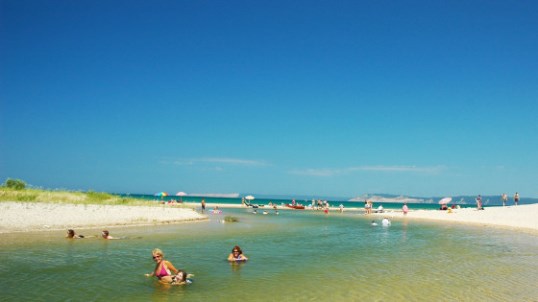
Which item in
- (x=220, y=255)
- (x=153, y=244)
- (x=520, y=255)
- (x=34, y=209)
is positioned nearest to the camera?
(x=220, y=255)

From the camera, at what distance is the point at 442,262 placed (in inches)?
849

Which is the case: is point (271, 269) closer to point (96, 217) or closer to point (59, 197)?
point (96, 217)

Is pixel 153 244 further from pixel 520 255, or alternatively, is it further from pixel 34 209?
pixel 520 255

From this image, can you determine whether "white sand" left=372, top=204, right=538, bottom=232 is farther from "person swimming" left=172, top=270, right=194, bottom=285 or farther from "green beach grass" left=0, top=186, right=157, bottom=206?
"green beach grass" left=0, top=186, right=157, bottom=206

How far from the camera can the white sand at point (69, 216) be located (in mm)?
30859

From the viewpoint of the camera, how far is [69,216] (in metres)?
35.2

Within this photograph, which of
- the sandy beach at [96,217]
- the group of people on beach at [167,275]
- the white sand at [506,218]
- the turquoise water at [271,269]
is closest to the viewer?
the turquoise water at [271,269]

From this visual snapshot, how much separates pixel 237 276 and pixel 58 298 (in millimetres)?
6809

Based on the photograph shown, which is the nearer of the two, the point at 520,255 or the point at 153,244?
the point at 520,255

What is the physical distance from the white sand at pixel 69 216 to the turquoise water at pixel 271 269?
3.19 m

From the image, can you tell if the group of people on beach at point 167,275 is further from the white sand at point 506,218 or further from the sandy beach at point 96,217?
the white sand at point 506,218

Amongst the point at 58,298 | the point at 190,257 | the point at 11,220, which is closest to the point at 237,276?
the point at 190,257

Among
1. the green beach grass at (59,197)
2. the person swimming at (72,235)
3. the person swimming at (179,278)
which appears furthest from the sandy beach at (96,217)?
the person swimming at (179,278)

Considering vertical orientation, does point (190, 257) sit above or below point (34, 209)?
below
